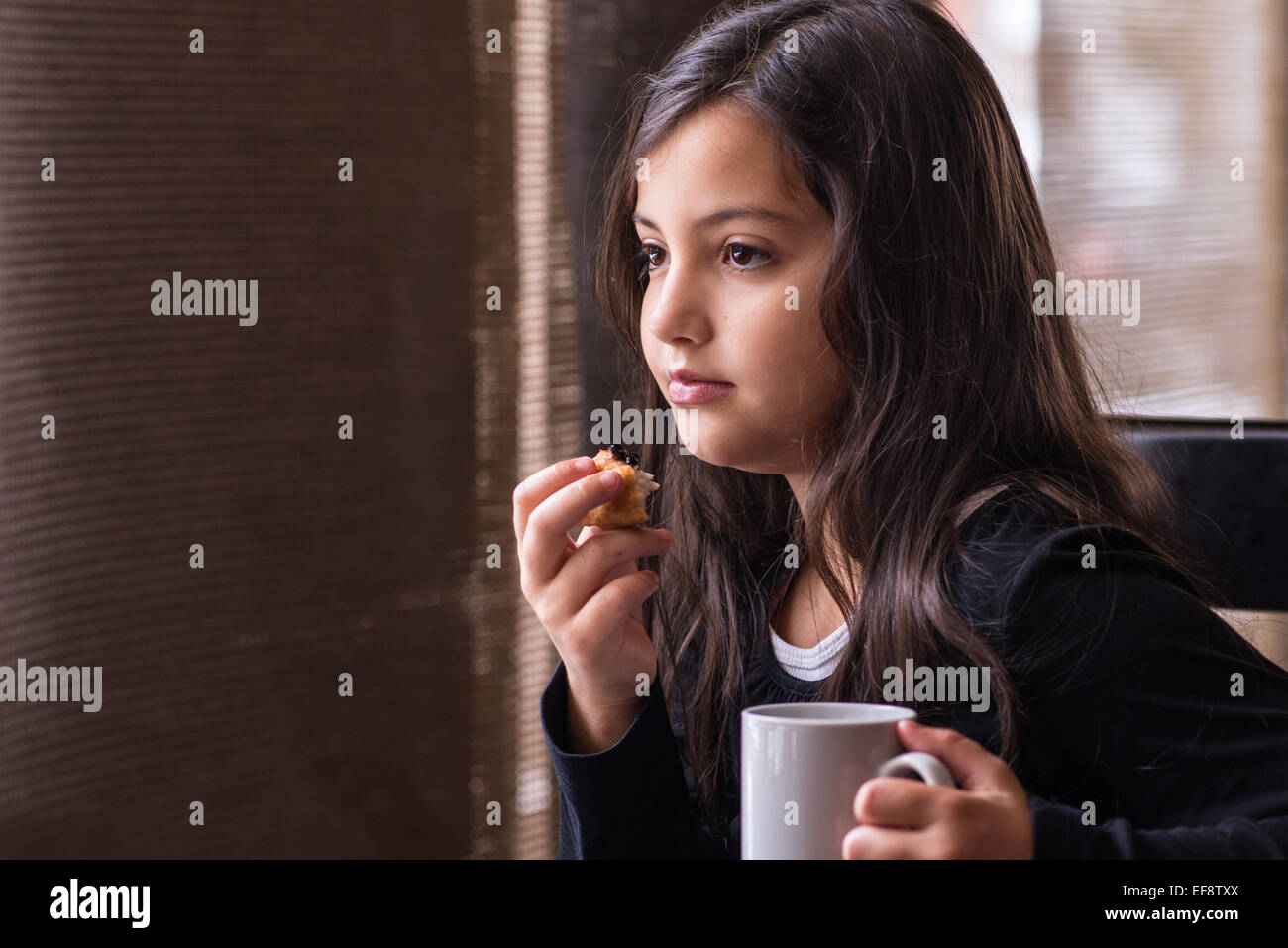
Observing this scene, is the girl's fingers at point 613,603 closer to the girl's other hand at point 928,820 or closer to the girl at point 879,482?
the girl at point 879,482

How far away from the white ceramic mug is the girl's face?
1.20 ft

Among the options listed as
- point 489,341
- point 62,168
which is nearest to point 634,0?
point 489,341

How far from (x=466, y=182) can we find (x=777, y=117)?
81 cm

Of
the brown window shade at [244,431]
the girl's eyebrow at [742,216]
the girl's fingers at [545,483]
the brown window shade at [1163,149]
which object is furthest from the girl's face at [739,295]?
the brown window shade at [1163,149]

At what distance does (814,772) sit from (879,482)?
15.3 inches

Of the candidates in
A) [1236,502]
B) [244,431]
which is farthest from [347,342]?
[1236,502]

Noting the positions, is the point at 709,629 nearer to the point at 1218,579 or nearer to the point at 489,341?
the point at 1218,579

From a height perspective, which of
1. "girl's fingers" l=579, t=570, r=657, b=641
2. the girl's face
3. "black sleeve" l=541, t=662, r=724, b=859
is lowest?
"black sleeve" l=541, t=662, r=724, b=859

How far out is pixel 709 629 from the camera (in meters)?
1.07

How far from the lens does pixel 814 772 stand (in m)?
0.54

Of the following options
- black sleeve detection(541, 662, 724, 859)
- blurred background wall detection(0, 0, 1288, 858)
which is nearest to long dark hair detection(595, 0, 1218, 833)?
black sleeve detection(541, 662, 724, 859)

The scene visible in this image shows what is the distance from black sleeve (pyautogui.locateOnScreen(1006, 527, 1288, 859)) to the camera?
0.71 m

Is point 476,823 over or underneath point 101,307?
underneath

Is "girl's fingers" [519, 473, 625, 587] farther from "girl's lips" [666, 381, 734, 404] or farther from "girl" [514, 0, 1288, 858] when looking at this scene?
"girl's lips" [666, 381, 734, 404]
